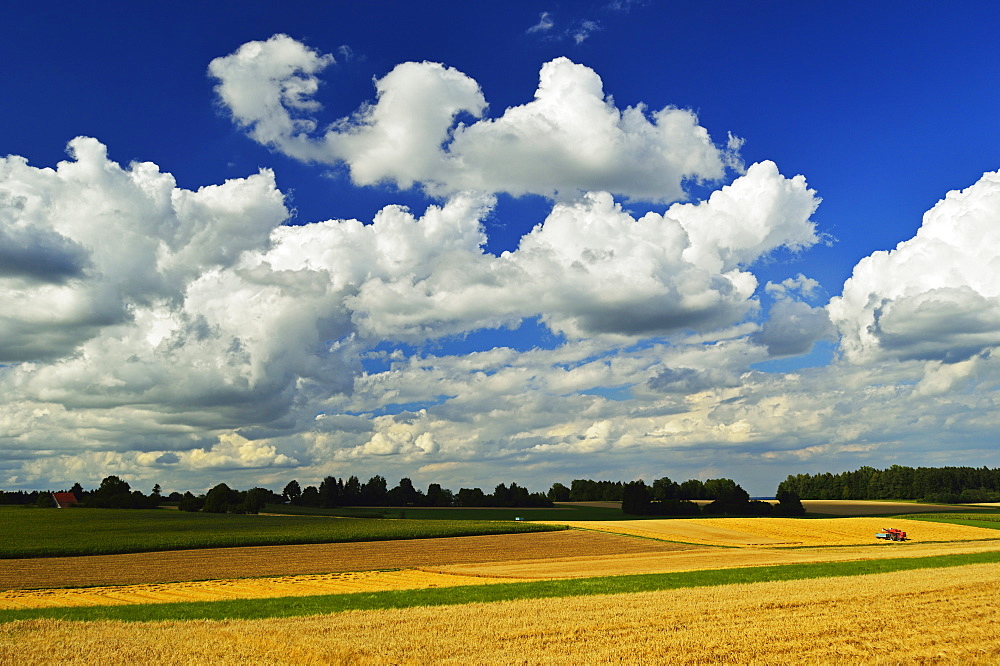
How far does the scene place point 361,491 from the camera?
525 ft

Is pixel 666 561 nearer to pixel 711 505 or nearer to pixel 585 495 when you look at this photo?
pixel 711 505

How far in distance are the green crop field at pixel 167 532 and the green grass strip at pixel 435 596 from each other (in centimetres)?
3409

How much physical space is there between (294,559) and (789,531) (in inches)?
2119

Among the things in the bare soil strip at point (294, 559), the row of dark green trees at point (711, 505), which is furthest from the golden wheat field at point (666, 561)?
the row of dark green trees at point (711, 505)

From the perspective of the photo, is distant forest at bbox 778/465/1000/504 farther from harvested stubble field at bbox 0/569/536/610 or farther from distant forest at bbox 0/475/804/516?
harvested stubble field at bbox 0/569/536/610

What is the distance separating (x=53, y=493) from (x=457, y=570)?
11361cm

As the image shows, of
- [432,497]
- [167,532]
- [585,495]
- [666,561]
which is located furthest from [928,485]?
[167,532]

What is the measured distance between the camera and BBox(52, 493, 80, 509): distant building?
12570cm

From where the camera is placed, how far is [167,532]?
233 feet

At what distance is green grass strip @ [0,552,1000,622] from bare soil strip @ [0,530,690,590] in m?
15.3

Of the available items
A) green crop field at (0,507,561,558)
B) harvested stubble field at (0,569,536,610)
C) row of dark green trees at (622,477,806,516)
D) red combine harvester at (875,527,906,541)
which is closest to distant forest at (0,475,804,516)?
row of dark green trees at (622,477,806,516)

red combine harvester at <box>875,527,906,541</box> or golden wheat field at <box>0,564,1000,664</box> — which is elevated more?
golden wheat field at <box>0,564,1000,664</box>

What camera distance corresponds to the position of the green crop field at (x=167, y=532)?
190 feet

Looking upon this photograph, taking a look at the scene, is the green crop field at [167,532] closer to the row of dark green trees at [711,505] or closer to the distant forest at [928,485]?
the row of dark green trees at [711,505]
